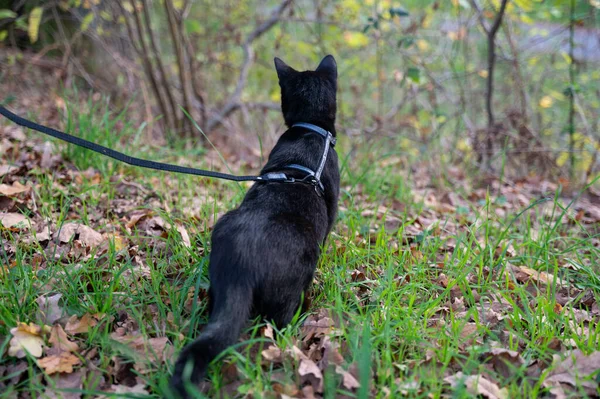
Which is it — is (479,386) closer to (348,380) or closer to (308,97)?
(348,380)

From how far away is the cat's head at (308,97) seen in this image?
2.71 metres

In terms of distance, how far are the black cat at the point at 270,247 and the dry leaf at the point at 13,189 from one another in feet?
5.89

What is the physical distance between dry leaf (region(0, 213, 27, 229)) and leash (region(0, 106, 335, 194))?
36.8 inches

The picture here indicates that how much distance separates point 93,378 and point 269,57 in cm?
619

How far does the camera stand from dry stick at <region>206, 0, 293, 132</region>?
562 centimetres

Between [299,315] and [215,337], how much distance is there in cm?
57

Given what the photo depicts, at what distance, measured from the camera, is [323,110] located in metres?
2.72

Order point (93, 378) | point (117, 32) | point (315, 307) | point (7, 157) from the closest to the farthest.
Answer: point (93, 378) → point (315, 307) → point (7, 157) → point (117, 32)

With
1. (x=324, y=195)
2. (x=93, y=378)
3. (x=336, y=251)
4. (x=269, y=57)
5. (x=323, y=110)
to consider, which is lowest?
(x=93, y=378)

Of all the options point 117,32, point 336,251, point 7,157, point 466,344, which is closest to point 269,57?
point 117,32

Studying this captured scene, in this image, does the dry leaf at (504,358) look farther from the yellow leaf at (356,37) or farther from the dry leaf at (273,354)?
the yellow leaf at (356,37)

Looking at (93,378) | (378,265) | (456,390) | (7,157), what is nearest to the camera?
(456,390)

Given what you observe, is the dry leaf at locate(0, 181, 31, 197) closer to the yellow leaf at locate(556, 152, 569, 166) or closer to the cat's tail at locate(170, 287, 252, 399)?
the cat's tail at locate(170, 287, 252, 399)

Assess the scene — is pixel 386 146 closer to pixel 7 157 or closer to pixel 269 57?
pixel 269 57
